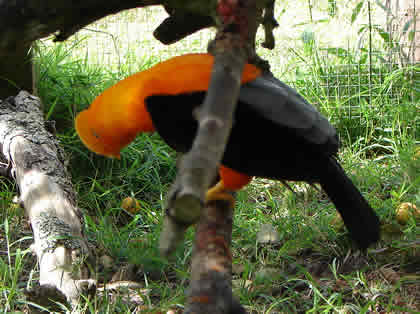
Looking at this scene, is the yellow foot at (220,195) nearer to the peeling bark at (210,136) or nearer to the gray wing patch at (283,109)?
the gray wing patch at (283,109)

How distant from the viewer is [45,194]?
→ 2.24 m

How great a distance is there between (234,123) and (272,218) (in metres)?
1.18

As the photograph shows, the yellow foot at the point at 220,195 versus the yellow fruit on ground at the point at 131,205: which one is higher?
the yellow foot at the point at 220,195

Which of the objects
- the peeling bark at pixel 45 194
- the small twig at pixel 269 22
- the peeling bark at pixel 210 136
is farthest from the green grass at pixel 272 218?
the peeling bark at pixel 210 136

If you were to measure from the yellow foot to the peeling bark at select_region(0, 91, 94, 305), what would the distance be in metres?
0.57

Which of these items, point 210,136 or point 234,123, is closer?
point 210,136

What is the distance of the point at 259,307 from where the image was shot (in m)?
2.04

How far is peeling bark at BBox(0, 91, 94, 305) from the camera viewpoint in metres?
1.97

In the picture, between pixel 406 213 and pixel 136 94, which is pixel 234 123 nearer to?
pixel 136 94

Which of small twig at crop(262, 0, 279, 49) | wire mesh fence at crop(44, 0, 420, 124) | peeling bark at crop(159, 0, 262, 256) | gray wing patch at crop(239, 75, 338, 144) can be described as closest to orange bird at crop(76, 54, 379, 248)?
gray wing patch at crop(239, 75, 338, 144)

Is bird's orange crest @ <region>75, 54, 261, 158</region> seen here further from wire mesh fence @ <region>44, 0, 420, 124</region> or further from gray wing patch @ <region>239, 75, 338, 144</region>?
wire mesh fence @ <region>44, 0, 420, 124</region>

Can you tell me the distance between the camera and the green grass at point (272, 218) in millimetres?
2080

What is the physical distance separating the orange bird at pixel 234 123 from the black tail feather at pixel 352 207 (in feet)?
0.04

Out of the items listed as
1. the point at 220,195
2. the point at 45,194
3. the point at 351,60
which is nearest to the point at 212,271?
the point at 220,195
